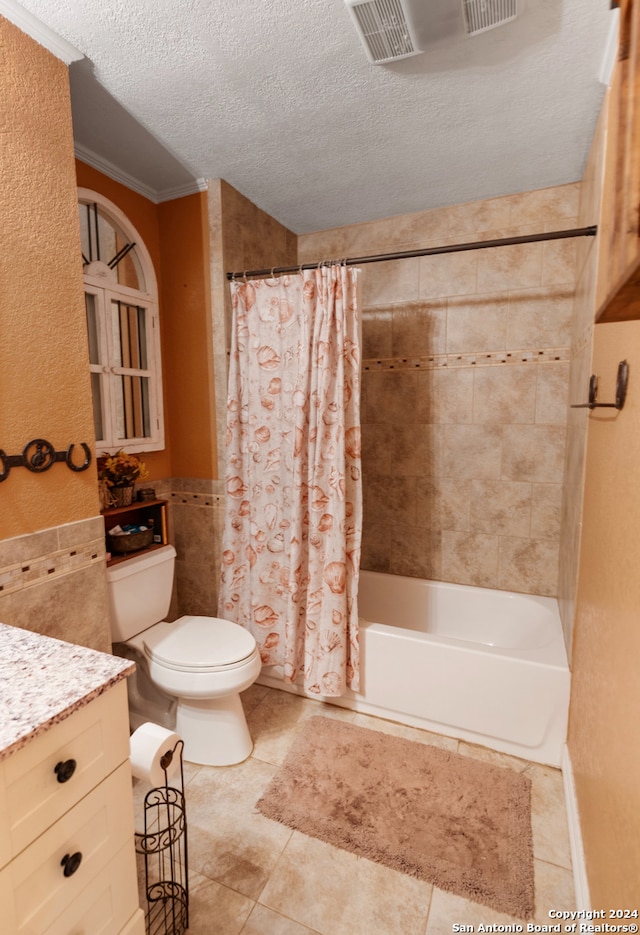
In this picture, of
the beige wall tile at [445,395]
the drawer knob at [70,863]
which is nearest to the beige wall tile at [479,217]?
the beige wall tile at [445,395]

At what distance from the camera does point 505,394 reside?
237cm

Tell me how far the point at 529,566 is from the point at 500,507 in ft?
1.13

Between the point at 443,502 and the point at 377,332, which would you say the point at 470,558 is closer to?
the point at 443,502

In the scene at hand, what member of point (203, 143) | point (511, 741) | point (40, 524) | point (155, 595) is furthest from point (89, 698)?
point (203, 143)

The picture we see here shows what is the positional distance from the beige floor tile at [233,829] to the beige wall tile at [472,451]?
5.55 ft

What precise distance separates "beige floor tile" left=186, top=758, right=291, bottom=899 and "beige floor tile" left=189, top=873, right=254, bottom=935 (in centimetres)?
2

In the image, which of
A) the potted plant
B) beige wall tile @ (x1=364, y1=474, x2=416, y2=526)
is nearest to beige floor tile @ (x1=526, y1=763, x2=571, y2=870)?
beige wall tile @ (x1=364, y1=474, x2=416, y2=526)

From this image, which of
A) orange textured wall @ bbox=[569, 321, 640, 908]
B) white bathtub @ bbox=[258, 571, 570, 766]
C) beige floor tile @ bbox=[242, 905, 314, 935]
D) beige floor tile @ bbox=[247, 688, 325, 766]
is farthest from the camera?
beige floor tile @ bbox=[247, 688, 325, 766]

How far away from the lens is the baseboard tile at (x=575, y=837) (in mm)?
1226

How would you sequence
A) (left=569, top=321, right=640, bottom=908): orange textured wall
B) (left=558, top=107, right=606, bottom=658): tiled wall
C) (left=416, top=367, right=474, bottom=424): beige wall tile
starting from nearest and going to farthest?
(left=569, top=321, right=640, bottom=908): orange textured wall, (left=558, top=107, right=606, bottom=658): tiled wall, (left=416, top=367, right=474, bottom=424): beige wall tile

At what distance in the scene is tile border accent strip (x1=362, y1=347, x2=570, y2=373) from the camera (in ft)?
7.45

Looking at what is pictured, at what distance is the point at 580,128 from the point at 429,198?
2.41 feet

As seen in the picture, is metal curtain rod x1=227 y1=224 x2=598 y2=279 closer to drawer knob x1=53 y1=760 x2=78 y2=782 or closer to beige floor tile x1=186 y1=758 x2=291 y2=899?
drawer knob x1=53 y1=760 x2=78 y2=782

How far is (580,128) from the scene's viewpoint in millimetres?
1751
